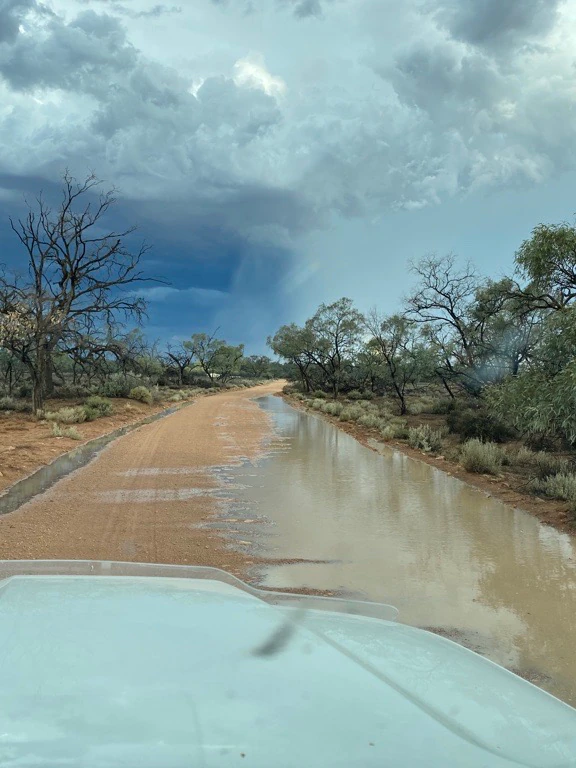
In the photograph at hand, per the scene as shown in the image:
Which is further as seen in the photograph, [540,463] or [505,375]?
[505,375]

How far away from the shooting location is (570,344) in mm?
9484

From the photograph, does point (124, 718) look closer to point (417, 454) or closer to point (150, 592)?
point (150, 592)

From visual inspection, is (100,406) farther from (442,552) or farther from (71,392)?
(442,552)

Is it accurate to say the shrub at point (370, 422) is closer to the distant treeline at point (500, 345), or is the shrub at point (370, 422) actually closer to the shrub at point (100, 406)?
the distant treeline at point (500, 345)

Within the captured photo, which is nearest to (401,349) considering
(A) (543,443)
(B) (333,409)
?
(B) (333,409)

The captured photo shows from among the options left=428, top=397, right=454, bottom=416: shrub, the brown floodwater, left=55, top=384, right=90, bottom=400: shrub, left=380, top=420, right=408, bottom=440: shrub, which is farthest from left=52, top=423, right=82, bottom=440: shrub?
left=428, top=397, right=454, bottom=416: shrub

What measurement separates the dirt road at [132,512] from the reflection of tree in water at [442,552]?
124 centimetres

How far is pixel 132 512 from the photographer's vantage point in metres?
8.77

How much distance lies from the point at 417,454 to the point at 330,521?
897 centimetres

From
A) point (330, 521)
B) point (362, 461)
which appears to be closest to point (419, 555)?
point (330, 521)

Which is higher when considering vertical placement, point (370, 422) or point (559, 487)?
point (370, 422)

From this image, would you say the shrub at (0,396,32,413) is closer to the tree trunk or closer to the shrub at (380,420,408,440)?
the tree trunk

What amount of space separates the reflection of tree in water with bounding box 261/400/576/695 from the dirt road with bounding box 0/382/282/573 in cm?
124

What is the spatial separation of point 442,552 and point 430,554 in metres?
0.21
